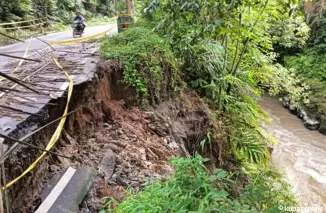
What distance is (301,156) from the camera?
11344mm

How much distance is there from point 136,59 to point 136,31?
185 cm

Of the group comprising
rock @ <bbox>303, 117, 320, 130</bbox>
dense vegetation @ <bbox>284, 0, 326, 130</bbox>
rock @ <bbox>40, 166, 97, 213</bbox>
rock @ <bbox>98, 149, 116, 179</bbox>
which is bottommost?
rock @ <bbox>303, 117, 320, 130</bbox>

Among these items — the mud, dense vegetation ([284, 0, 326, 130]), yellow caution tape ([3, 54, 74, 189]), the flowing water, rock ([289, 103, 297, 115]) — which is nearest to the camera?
yellow caution tape ([3, 54, 74, 189])

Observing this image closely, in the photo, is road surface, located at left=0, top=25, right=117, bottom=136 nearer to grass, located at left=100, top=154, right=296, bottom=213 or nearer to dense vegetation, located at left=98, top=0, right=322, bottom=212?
dense vegetation, located at left=98, top=0, right=322, bottom=212

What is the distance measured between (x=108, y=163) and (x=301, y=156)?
375 inches

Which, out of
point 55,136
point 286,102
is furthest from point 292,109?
point 55,136

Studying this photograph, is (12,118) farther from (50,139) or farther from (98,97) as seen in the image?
(98,97)

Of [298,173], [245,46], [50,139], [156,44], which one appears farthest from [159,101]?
[298,173]

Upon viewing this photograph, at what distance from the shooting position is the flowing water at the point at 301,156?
9195mm

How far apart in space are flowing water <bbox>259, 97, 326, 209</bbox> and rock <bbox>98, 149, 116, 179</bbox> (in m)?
6.54

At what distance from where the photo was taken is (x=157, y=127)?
216 inches

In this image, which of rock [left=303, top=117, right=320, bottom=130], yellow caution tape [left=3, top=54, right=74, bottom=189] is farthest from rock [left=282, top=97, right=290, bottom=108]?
yellow caution tape [left=3, top=54, right=74, bottom=189]

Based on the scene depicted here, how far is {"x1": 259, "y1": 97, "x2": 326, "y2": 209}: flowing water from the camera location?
9.20 metres

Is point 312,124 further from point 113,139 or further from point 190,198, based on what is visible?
point 190,198
